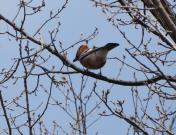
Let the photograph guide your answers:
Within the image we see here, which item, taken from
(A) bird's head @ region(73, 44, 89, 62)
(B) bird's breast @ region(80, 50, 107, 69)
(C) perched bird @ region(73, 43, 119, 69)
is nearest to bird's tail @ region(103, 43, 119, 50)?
(C) perched bird @ region(73, 43, 119, 69)

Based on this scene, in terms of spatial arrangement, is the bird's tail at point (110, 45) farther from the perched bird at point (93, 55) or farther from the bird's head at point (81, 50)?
the bird's head at point (81, 50)

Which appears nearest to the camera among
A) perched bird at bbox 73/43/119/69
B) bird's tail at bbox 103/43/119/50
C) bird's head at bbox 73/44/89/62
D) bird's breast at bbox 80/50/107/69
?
bird's tail at bbox 103/43/119/50

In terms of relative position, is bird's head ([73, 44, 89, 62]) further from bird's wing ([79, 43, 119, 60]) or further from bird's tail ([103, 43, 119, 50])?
bird's tail ([103, 43, 119, 50])

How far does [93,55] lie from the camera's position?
247 inches

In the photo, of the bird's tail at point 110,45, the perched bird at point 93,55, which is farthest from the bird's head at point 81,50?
the bird's tail at point 110,45

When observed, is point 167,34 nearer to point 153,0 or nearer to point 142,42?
point 153,0

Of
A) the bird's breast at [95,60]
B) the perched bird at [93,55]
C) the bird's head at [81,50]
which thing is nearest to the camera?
the perched bird at [93,55]

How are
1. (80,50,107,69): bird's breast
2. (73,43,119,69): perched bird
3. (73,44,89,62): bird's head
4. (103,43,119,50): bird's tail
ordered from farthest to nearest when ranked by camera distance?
(73,44,89,62): bird's head
(80,50,107,69): bird's breast
(73,43,119,69): perched bird
(103,43,119,50): bird's tail

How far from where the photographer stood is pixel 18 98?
568 cm

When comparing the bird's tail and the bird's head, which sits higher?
the bird's head

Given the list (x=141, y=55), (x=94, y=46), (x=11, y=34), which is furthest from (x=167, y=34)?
(x=94, y=46)

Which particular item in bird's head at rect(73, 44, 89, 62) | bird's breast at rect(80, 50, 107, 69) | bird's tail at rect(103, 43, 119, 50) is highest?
bird's head at rect(73, 44, 89, 62)

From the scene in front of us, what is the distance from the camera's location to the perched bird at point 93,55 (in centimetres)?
593

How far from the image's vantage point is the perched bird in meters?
5.93
